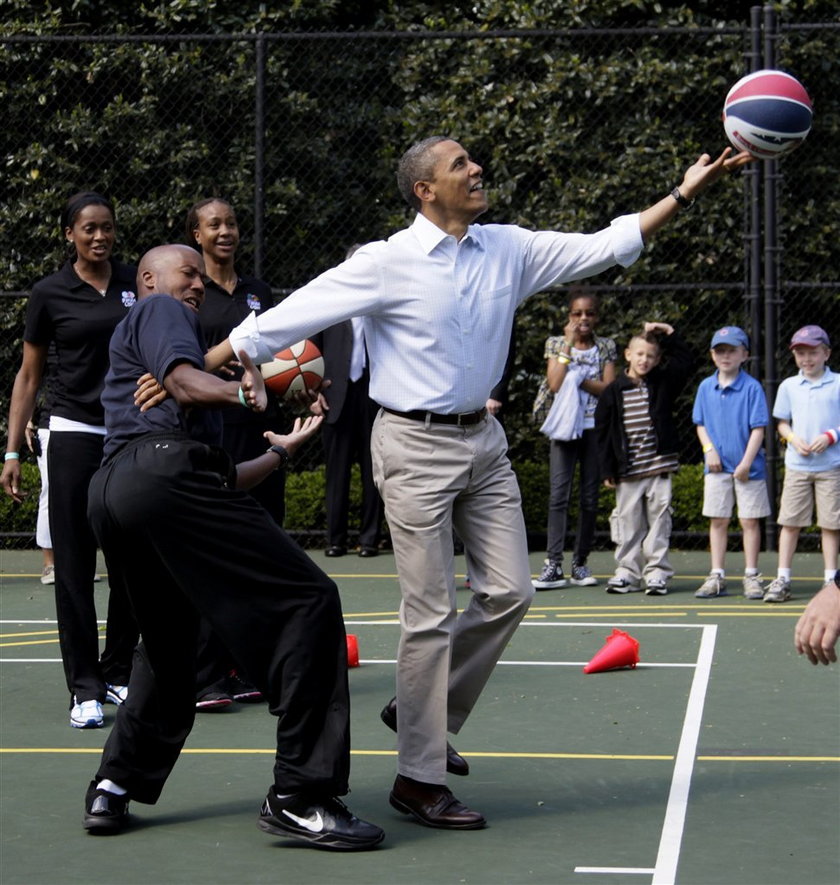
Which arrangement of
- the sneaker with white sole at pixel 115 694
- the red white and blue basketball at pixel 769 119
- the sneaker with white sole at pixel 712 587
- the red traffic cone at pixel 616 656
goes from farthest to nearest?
the sneaker with white sole at pixel 712 587
the red traffic cone at pixel 616 656
the sneaker with white sole at pixel 115 694
the red white and blue basketball at pixel 769 119

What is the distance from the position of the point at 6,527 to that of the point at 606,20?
6.63m

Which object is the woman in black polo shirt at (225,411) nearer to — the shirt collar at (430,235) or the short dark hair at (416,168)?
the short dark hair at (416,168)

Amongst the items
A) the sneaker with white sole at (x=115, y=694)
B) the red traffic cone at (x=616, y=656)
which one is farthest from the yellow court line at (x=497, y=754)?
the red traffic cone at (x=616, y=656)

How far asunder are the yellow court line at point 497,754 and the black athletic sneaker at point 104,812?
1093mm

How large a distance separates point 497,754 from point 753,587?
14.6ft

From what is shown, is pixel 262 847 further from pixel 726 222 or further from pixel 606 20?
pixel 606 20

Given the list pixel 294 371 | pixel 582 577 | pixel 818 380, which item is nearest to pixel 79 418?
pixel 294 371

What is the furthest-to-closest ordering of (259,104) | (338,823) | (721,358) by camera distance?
(259,104) < (721,358) < (338,823)

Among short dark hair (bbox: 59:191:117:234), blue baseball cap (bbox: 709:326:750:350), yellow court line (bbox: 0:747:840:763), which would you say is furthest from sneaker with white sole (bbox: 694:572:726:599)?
short dark hair (bbox: 59:191:117:234)

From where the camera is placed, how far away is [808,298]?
13703 mm

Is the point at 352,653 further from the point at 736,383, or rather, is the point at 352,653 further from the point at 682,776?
the point at 736,383

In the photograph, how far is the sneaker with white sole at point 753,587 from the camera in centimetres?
1074

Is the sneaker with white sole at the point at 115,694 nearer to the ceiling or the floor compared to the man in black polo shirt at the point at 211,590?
nearer to the floor

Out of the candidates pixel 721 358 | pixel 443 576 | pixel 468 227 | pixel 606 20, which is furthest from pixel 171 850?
pixel 606 20
